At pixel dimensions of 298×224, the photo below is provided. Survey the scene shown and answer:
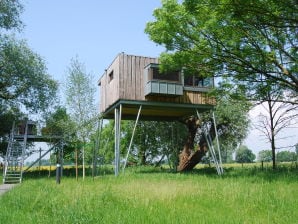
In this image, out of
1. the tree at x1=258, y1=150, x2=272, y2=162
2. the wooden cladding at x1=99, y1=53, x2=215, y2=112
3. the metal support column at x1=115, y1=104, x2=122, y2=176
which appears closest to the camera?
the metal support column at x1=115, y1=104, x2=122, y2=176

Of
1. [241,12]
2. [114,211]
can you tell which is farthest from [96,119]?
[114,211]

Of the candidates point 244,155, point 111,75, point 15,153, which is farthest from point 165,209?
point 244,155

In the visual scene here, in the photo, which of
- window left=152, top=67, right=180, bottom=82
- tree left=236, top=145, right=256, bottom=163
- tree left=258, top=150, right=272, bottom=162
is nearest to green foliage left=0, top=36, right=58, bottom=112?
window left=152, top=67, right=180, bottom=82

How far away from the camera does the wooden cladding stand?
20156 mm

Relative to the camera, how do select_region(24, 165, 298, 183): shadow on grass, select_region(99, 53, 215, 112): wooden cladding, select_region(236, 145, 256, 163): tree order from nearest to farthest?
select_region(24, 165, 298, 183): shadow on grass, select_region(99, 53, 215, 112): wooden cladding, select_region(236, 145, 256, 163): tree

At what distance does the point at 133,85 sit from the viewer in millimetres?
20453

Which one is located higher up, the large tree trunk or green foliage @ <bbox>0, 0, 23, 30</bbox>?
green foliage @ <bbox>0, 0, 23, 30</bbox>

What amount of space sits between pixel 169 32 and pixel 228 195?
29.8ft

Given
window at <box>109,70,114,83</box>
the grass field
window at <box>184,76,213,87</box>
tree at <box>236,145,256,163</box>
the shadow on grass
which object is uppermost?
window at <box>109,70,114,83</box>

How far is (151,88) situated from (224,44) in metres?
5.89

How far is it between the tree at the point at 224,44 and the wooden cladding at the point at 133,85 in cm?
403

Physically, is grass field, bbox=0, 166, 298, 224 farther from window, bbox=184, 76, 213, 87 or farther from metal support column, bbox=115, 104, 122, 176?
Result: window, bbox=184, 76, 213, 87

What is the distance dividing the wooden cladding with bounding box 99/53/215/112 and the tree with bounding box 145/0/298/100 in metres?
4.03

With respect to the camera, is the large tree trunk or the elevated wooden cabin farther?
the large tree trunk
